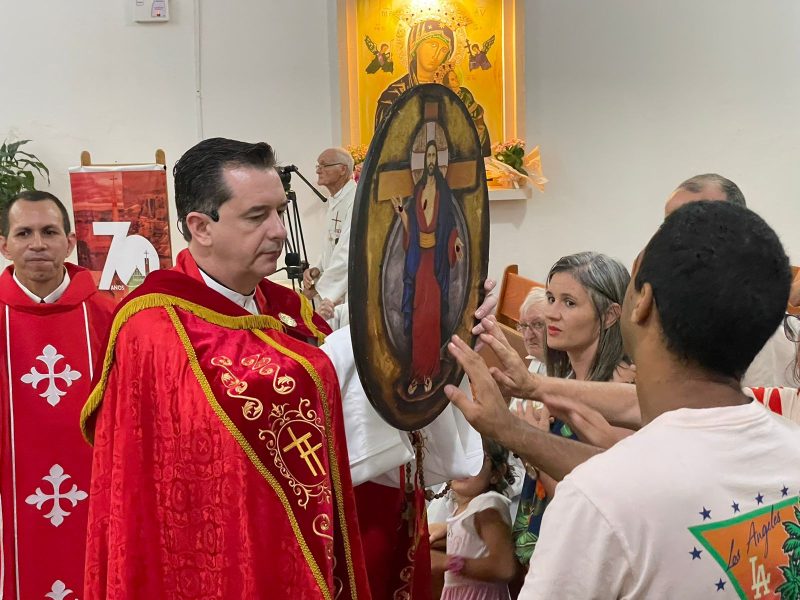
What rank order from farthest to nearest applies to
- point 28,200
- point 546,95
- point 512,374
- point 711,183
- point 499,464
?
point 546,95, point 28,200, point 711,183, point 499,464, point 512,374

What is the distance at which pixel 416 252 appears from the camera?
199 centimetres

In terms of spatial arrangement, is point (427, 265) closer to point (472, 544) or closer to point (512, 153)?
point (472, 544)

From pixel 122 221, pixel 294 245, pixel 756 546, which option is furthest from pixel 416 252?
pixel 294 245

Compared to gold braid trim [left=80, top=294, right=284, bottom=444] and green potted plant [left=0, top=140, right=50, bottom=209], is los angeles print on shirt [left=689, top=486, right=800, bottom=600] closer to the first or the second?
gold braid trim [left=80, top=294, right=284, bottom=444]

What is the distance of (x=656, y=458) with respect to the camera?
1239 mm

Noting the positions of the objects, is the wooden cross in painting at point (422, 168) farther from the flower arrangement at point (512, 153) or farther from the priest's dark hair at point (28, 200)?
the flower arrangement at point (512, 153)

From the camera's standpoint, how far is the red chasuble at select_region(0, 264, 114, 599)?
11.1 ft

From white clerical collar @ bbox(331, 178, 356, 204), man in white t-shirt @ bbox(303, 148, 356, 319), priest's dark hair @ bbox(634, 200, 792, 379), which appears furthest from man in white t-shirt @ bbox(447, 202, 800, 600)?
white clerical collar @ bbox(331, 178, 356, 204)

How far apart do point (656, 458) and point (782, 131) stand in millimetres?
7345

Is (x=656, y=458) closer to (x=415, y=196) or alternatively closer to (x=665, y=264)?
(x=665, y=264)

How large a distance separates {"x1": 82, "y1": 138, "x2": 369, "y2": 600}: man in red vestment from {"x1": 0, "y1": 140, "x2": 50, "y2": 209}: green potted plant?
536 centimetres

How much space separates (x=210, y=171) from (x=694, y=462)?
56.8 inches

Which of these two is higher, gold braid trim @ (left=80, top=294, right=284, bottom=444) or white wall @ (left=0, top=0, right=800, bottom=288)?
white wall @ (left=0, top=0, right=800, bottom=288)

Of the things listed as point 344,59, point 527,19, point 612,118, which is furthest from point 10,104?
point 612,118
